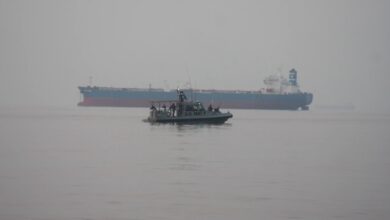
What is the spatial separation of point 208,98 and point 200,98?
1.75m

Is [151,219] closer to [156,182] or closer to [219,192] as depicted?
[219,192]

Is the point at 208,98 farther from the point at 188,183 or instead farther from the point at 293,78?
the point at 188,183

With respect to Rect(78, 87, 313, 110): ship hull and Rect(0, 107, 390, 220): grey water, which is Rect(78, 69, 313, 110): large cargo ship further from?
Rect(0, 107, 390, 220): grey water

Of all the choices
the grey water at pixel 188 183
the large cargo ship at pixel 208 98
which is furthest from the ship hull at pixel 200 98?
the grey water at pixel 188 183

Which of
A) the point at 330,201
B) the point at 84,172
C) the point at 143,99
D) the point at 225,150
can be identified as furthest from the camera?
the point at 143,99

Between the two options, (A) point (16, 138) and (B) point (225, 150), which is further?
(A) point (16, 138)

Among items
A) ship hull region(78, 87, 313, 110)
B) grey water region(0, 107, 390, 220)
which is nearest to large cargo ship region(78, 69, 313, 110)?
ship hull region(78, 87, 313, 110)

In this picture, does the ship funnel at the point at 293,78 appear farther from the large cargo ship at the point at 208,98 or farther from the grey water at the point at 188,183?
the grey water at the point at 188,183

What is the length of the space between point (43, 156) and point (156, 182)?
11767 millimetres

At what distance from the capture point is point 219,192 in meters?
23.4

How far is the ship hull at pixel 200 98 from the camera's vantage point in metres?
164

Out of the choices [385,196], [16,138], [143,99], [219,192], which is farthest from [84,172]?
[143,99]

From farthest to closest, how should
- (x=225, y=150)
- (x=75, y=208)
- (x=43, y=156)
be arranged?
(x=225, y=150), (x=43, y=156), (x=75, y=208)

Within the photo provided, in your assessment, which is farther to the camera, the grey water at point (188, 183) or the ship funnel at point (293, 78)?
the ship funnel at point (293, 78)
